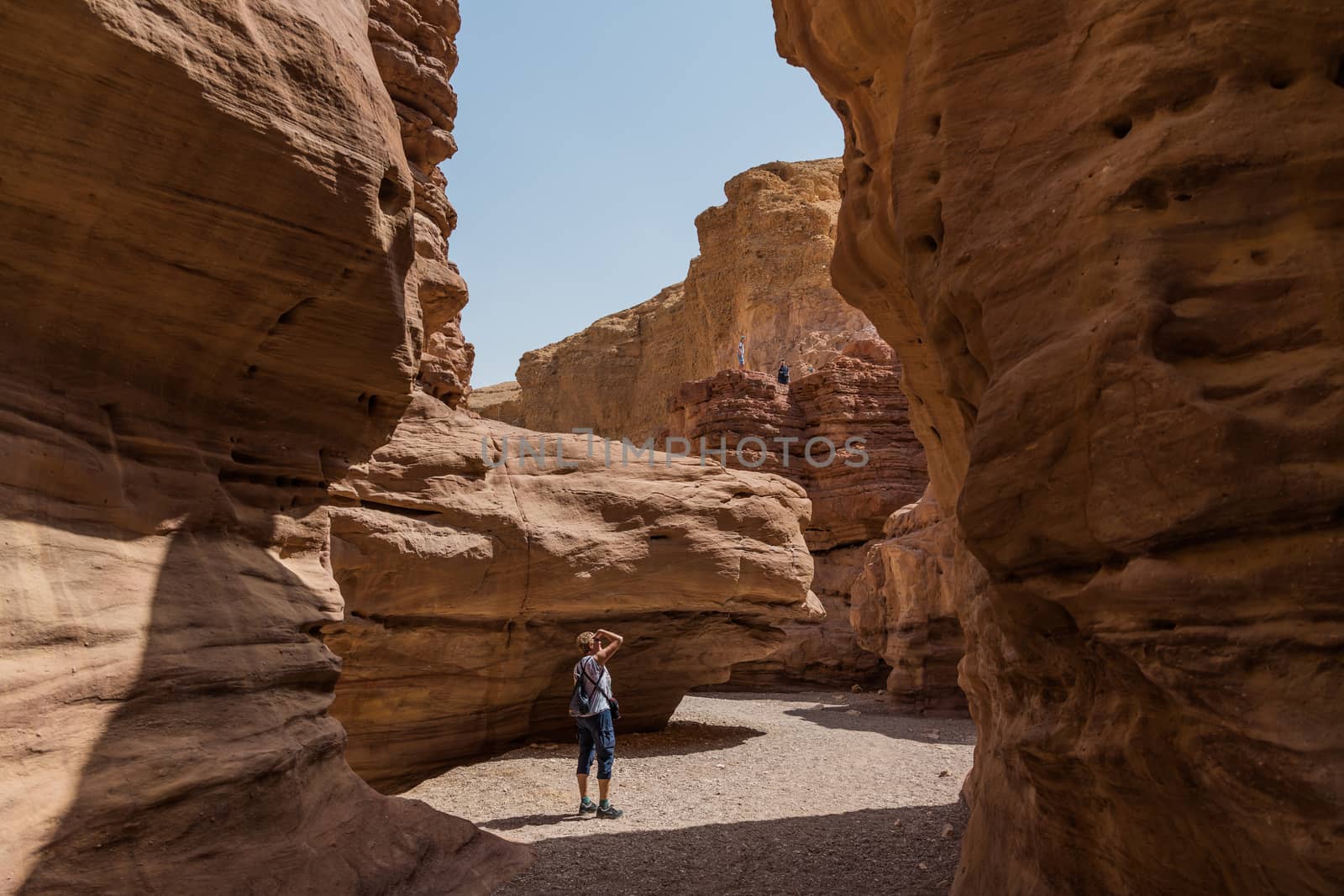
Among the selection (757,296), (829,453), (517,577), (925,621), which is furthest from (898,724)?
(757,296)

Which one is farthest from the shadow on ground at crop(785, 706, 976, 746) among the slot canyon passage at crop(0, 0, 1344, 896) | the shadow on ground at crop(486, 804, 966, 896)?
the shadow on ground at crop(486, 804, 966, 896)

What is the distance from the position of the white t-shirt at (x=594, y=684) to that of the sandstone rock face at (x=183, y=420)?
2012 mm

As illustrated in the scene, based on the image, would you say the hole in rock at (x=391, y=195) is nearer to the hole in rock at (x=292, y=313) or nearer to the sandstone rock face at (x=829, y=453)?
the hole in rock at (x=292, y=313)

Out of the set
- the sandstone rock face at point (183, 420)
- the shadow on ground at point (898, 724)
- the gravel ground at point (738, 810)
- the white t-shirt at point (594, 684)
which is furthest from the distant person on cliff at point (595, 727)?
the shadow on ground at point (898, 724)

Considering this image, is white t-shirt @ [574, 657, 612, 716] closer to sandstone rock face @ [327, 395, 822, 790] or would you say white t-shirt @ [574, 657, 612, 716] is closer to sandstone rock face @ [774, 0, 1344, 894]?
sandstone rock face @ [327, 395, 822, 790]

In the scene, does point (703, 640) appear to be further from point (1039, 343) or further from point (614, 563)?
point (1039, 343)

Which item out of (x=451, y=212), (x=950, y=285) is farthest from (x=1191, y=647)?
Result: (x=451, y=212)

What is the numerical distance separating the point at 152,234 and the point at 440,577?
5.28 metres

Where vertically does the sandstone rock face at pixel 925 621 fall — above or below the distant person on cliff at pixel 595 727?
above

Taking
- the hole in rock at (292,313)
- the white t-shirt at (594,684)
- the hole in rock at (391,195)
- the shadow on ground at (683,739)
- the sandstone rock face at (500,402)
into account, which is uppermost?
the sandstone rock face at (500,402)

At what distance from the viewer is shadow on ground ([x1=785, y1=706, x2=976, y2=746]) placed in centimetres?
1232

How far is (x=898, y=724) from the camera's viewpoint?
13.9 meters

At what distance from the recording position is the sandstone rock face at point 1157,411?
253 centimetres

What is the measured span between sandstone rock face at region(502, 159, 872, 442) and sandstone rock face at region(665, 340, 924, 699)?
642 cm
